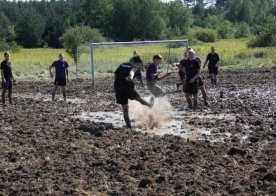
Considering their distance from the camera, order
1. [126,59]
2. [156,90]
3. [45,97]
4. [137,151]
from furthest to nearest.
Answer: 1. [126,59]
2. [45,97]
3. [156,90]
4. [137,151]

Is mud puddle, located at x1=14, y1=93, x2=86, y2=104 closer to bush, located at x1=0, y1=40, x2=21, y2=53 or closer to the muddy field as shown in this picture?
the muddy field

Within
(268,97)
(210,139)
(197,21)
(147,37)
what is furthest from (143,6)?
(210,139)

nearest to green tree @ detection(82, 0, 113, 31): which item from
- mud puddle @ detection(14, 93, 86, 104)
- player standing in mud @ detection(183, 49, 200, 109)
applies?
mud puddle @ detection(14, 93, 86, 104)

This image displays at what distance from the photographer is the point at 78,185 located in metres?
8.22

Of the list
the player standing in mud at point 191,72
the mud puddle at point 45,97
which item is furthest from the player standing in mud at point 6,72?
the player standing in mud at point 191,72

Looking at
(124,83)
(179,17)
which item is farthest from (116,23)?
(124,83)

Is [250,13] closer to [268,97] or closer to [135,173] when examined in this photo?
[268,97]

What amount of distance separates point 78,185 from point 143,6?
87879mm

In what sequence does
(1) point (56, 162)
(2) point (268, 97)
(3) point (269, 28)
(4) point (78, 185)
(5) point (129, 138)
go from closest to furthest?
(4) point (78, 185)
(1) point (56, 162)
(5) point (129, 138)
(2) point (268, 97)
(3) point (269, 28)

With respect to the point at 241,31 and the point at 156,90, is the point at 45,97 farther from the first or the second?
the point at 241,31

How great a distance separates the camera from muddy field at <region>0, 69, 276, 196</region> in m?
8.17

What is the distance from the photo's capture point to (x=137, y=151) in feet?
34.8

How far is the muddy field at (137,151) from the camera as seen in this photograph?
8.17m

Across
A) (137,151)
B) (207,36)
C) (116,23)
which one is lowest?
(137,151)
